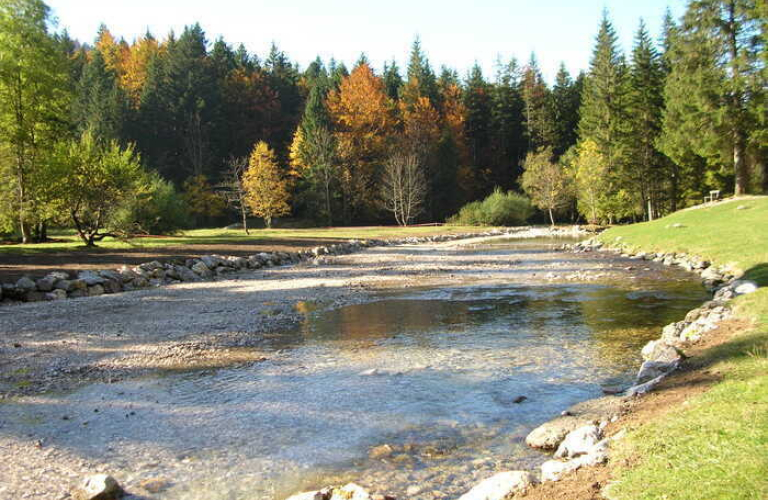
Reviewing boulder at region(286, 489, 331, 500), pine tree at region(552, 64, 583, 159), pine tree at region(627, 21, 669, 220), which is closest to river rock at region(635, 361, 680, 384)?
boulder at region(286, 489, 331, 500)

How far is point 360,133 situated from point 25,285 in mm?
56889

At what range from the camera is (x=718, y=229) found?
23.1 meters

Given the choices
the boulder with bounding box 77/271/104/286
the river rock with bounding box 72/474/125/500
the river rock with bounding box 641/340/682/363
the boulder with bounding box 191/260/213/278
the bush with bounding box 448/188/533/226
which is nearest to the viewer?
the river rock with bounding box 72/474/125/500

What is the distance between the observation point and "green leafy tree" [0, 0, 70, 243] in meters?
27.2

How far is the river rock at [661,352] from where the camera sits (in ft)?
23.7

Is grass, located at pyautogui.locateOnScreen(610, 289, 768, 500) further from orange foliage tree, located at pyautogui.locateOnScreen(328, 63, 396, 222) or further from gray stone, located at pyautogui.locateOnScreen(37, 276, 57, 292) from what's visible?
orange foliage tree, located at pyautogui.locateOnScreen(328, 63, 396, 222)

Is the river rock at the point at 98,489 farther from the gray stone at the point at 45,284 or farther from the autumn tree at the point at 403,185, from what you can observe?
the autumn tree at the point at 403,185

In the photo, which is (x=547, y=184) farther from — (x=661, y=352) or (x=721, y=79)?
(x=661, y=352)

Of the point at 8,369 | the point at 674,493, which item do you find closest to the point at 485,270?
the point at 8,369

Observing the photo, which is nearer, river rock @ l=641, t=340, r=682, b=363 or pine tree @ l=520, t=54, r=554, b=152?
→ river rock @ l=641, t=340, r=682, b=363

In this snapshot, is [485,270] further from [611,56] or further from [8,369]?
[611,56]

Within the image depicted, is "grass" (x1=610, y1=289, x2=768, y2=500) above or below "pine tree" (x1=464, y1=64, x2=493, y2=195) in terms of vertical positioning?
below

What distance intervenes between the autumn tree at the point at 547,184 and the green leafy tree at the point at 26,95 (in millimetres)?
47756

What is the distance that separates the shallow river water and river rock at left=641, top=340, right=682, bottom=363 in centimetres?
26
